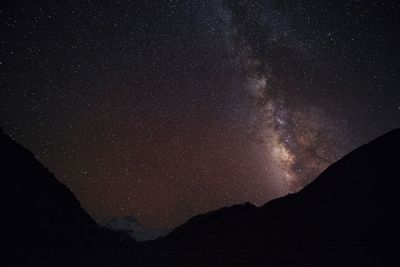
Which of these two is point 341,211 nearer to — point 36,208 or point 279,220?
point 279,220

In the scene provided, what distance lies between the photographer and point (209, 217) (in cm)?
11038

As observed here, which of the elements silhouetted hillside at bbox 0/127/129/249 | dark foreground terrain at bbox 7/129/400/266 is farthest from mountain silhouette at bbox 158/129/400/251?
silhouetted hillside at bbox 0/127/129/249

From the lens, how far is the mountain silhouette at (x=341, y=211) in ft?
147

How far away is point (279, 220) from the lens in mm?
63031

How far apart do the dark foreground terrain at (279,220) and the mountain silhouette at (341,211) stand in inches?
5.5

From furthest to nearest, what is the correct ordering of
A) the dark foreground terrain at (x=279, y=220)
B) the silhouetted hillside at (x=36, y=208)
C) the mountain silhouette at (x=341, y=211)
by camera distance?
the silhouetted hillside at (x=36, y=208), the mountain silhouette at (x=341, y=211), the dark foreground terrain at (x=279, y=220)

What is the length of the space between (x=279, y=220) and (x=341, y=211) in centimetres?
1305

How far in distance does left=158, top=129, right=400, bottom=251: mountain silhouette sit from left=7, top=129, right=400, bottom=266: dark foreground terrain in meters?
0.14

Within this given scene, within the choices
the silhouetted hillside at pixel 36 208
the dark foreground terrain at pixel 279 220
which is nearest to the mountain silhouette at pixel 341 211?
the dark foreground terrain at pixel 279 220

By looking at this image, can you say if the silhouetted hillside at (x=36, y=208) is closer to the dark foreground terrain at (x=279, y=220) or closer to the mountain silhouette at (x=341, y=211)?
the dark foreground terrain at (x=279, y=220)

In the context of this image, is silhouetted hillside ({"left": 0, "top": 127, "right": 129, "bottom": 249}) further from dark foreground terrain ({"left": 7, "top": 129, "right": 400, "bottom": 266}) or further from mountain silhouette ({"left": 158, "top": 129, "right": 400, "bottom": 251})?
mountain silhouette ({"left": 158, "top": 129, "right": 400, "bottom": 251})

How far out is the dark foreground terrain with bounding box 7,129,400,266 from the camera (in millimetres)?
37406

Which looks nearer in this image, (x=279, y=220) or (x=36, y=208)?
(x=36, y=208)

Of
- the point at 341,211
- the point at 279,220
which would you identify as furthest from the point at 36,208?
the point at 341,211
